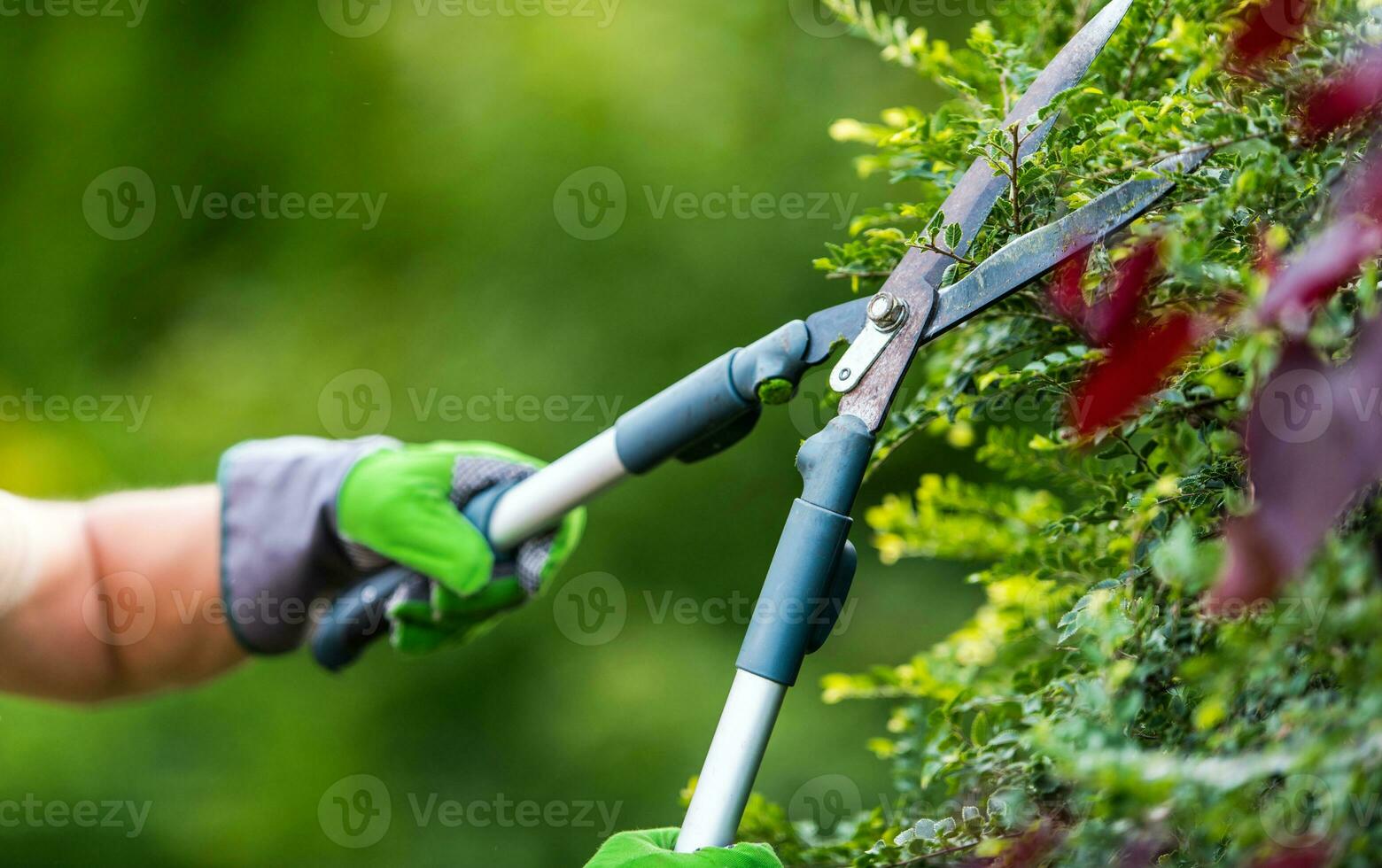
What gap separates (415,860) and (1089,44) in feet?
9.74

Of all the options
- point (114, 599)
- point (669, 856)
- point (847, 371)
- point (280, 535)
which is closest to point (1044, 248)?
point (847, 371)

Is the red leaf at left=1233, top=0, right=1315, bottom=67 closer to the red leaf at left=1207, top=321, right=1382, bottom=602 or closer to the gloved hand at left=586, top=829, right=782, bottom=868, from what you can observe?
the red leaf at left=1207, top=321, right=1382, bottom=602

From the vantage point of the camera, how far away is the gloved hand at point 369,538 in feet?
4.79

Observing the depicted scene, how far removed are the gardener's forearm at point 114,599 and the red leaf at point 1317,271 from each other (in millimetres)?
1396

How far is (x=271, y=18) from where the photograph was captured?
11.9 ft

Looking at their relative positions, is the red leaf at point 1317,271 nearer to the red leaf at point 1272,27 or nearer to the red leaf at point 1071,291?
the red leaf at point 1272,27

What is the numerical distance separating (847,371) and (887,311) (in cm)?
6

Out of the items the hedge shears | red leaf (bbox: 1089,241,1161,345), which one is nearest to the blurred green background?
the hedge shears

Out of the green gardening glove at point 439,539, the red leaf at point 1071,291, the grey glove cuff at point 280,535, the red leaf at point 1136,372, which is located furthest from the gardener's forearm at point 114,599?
the red leaf at point 1136,372

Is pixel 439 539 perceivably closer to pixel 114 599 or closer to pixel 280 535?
pixel 280 535

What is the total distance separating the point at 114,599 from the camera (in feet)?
5.34

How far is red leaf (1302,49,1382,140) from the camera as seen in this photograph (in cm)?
66

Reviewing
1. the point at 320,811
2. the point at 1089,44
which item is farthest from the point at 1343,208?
the point at 320,811

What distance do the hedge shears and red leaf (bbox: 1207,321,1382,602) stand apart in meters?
0.34
